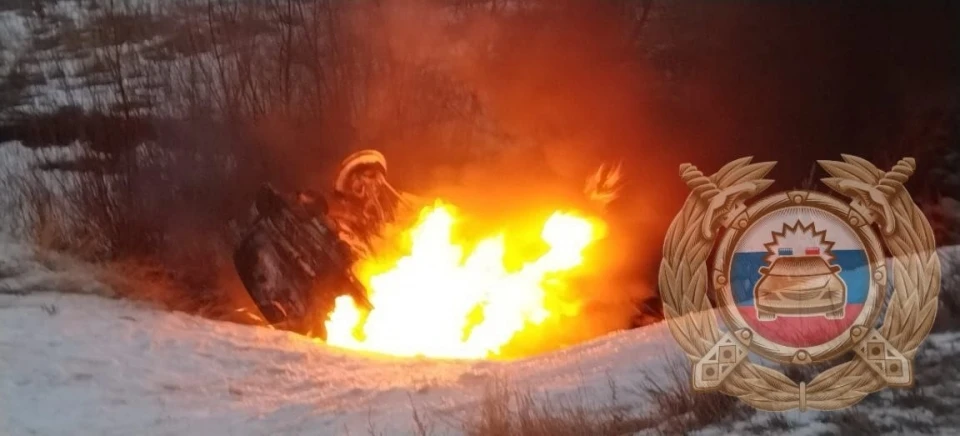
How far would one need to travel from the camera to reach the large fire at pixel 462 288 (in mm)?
2771

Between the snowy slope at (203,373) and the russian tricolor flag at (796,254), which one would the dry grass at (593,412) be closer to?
the snowy slope at (203,373)

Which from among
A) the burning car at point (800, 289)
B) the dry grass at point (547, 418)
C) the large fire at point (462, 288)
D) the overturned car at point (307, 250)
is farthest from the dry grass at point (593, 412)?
the overturned car at point (307, 250)

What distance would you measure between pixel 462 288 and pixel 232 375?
29.0 inches

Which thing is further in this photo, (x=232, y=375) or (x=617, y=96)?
(x=617, y=96)

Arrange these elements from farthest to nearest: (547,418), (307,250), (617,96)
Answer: (617,96)
(307,250)
(547,418)

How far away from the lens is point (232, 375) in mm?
2625

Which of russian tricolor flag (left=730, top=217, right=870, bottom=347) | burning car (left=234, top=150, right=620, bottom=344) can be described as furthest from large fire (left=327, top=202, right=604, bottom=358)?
russian tricolor flag (left=730, top=217, right=870, bottom=347)

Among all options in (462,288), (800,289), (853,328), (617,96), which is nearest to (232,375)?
(462,288)

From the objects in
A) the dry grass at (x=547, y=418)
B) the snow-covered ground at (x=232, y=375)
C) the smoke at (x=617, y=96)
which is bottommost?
the dry grass at (x=547, y=418)

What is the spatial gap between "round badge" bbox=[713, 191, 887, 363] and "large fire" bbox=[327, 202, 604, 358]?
0.46m

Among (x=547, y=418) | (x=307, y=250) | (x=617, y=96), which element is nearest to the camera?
(x=547, y=418)

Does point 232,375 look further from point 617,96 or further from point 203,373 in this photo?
point 617,96

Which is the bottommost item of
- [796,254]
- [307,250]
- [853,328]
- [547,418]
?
[547,418]

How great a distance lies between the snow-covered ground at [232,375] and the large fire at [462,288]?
3.9 inches
